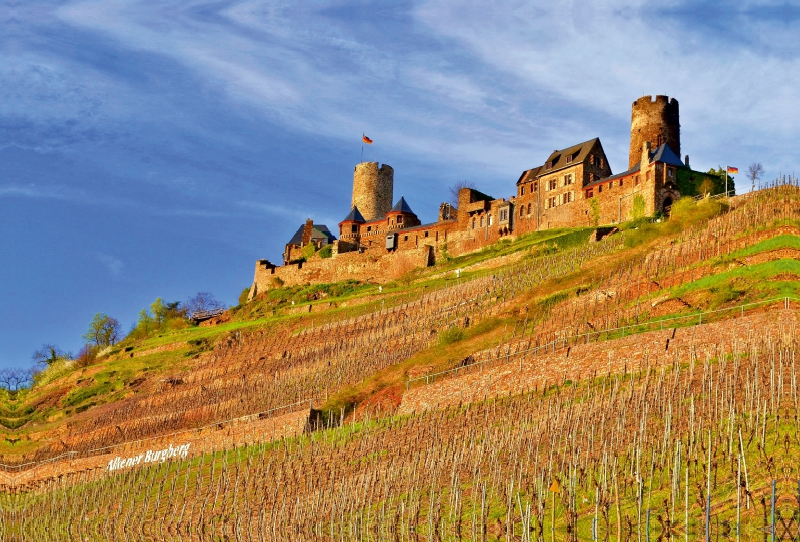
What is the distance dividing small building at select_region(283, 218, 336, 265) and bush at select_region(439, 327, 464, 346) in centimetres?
4735

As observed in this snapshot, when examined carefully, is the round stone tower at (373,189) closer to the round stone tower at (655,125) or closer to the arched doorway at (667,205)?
the round stone tower at (655,125)

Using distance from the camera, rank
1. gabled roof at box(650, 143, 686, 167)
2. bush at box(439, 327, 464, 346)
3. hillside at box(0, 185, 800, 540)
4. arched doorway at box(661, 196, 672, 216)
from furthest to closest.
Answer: gabled roof at box(650, 143, 686, 167) → arched doorway at box(661, 196, 672, 216) → bush at box(439, 327, 464, 346) → hillside at box(0, 185, 800, 540)

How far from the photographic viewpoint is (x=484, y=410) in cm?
3772

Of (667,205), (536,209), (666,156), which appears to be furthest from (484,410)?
(536,209)

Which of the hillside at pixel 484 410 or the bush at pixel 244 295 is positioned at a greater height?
the bush at pixel 244 295

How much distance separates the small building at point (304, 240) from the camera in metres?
100

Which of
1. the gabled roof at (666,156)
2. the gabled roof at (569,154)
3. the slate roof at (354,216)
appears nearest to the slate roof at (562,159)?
the gabled roof at (569,154)

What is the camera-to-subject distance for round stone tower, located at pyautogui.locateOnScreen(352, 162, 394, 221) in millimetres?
110500

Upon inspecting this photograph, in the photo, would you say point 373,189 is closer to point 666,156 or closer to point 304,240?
point 304,240

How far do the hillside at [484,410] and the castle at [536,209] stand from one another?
4.75 m

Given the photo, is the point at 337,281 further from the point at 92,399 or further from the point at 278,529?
the point at 278,529

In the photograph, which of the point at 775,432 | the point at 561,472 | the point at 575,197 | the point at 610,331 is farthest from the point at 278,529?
the point at 575,197

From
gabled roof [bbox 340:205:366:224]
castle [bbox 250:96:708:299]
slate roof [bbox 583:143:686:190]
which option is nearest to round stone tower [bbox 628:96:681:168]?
castle [bbox 250:96:708:299]

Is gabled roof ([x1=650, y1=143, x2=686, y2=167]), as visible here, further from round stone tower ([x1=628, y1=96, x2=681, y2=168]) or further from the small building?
the small building
